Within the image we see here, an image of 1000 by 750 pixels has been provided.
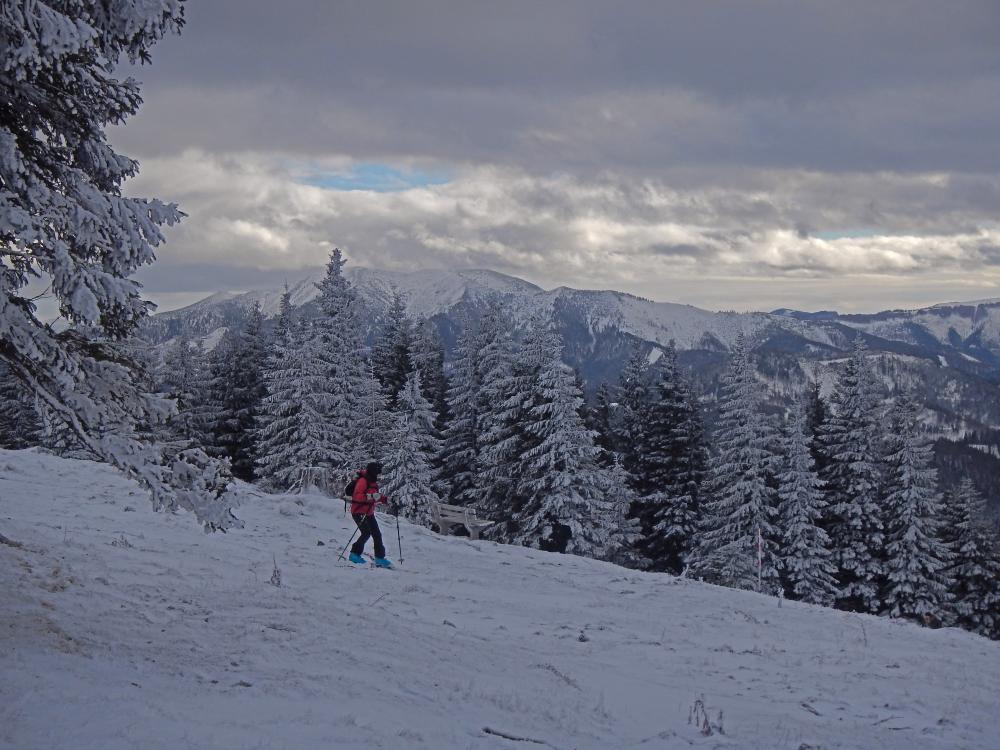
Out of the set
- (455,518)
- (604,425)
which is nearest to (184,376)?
(604,425)

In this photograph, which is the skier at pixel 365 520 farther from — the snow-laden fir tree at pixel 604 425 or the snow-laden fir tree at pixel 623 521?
the snow-laden fir tree at pixel 604 425

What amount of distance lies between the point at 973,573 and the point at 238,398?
4262cm

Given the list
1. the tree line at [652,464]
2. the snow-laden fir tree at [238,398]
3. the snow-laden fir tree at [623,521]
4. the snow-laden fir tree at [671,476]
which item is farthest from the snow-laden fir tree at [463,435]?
the snow-laden fir tree at [238,398]

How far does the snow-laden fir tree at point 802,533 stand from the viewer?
122 feet

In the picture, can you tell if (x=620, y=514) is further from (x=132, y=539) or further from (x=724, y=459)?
(x=132, y=539)

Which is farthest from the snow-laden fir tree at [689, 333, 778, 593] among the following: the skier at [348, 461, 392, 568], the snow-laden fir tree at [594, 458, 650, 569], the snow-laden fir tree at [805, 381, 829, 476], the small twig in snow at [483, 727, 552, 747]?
the small twig in snow at [483, 727, 552, 747]

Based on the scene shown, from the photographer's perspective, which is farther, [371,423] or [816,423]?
[816,423]

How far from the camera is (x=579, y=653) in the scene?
10.6 meters

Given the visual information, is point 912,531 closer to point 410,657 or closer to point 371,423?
point 371,423

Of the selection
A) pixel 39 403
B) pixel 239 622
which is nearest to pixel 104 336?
pixel 39 403

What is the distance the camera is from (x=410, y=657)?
29.4ft

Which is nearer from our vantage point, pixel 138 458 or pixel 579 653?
pixel 138 458

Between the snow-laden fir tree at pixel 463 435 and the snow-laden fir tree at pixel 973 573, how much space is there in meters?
25.6

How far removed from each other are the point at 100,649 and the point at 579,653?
596 cm
